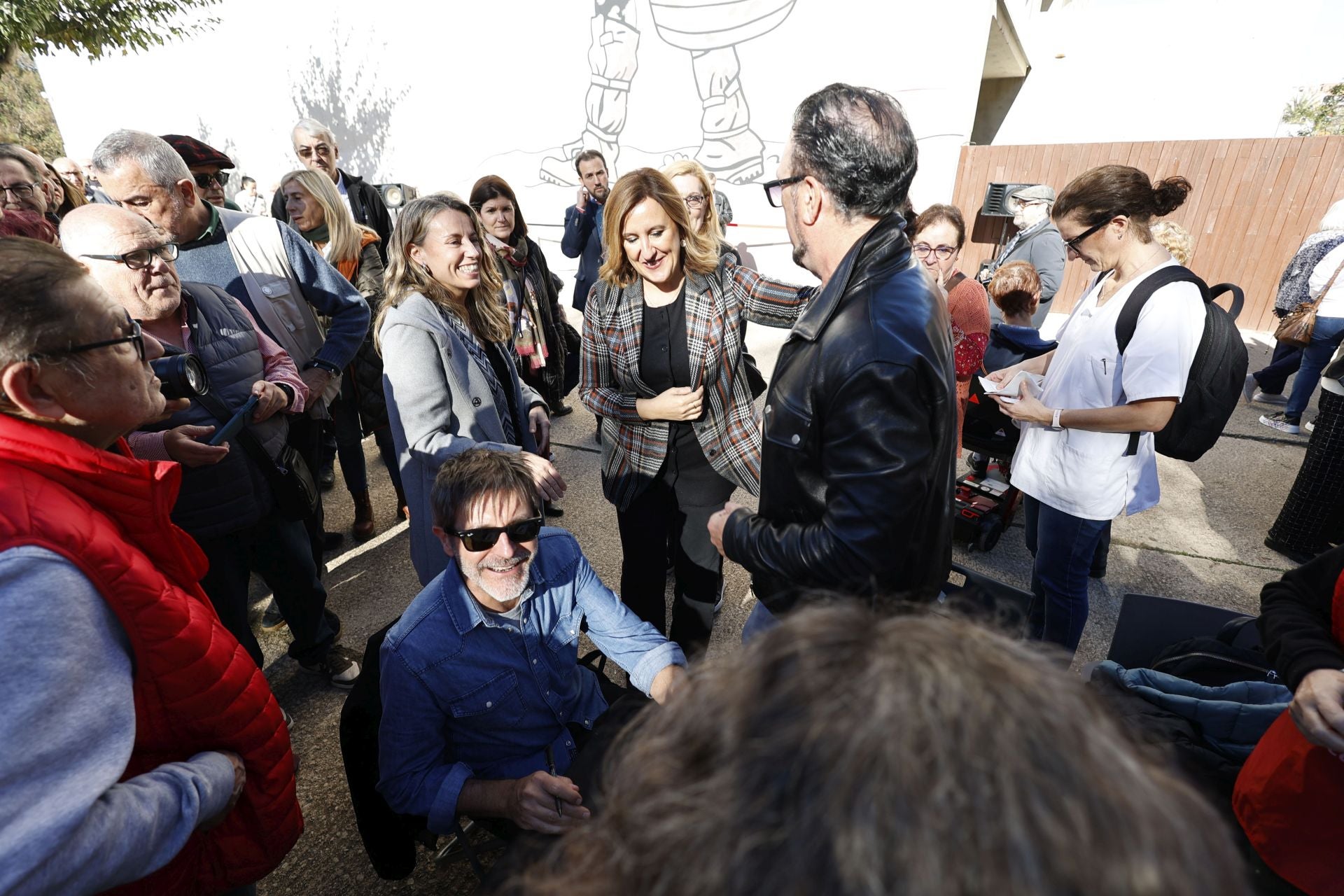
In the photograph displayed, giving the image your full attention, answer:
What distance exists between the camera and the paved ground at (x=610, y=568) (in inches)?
82.6

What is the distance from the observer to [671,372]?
2.53m

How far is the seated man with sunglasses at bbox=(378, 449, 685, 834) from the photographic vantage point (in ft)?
5.21

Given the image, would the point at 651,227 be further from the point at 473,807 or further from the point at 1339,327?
the point at 1339,327

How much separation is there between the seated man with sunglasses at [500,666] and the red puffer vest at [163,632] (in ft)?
1.04

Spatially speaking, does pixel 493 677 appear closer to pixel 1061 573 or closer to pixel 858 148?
pixel 858 148

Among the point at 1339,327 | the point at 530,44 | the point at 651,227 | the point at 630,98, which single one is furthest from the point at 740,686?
the point at 530,44

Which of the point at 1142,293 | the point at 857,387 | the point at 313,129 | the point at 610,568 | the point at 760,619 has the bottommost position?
the point at 610,568

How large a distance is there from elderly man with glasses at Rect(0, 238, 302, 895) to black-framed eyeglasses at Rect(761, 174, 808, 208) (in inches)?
56.7

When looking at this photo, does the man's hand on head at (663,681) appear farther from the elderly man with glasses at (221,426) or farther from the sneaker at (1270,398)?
the sneaker at (1270,398)

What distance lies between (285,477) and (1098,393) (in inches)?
120

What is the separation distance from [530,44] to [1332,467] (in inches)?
457

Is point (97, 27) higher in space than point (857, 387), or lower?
higher

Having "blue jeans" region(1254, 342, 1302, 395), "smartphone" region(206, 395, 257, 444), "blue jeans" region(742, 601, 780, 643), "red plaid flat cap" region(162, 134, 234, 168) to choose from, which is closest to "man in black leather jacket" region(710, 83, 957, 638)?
"blue jeans" region(742, 601, 780, 643)

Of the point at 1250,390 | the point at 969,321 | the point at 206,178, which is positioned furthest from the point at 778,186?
the point at 1250,390
